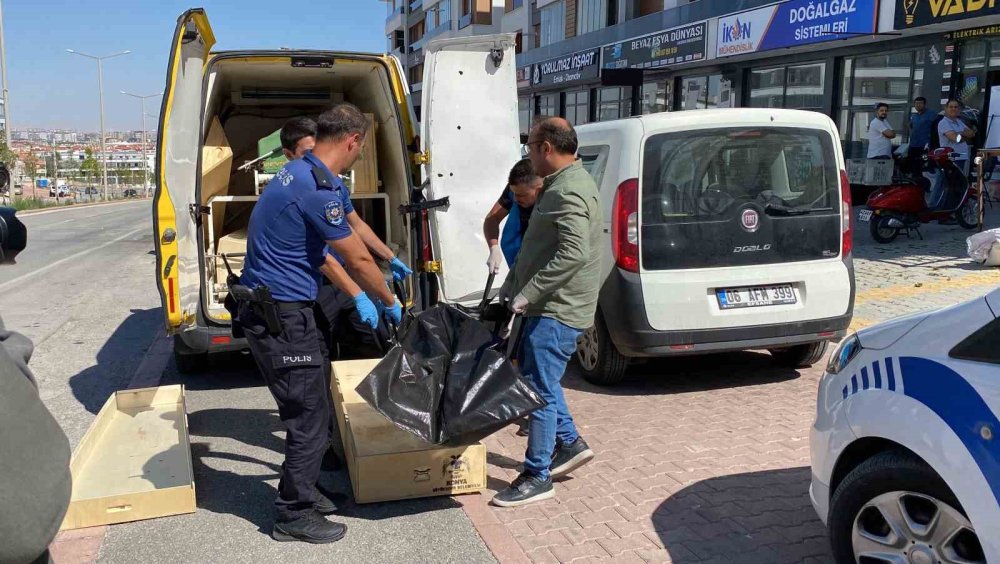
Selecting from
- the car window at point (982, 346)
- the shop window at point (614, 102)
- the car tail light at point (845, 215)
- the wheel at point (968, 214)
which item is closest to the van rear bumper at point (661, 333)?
the car tail light at point (845, 215)

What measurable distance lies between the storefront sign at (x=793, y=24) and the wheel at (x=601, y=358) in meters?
12.5

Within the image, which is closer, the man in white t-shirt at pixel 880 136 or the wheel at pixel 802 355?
the wheel at pixel 802 355

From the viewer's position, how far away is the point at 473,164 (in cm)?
557

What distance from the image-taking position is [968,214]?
1245 centimetres

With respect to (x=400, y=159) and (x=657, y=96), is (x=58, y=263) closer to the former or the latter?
(x=400, y=159)

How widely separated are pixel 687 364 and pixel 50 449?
534 cm

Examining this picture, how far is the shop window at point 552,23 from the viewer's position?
106 feet

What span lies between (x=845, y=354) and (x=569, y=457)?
1591mm

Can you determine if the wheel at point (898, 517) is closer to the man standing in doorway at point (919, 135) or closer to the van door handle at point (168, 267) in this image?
the van door handle at point (168, 267)

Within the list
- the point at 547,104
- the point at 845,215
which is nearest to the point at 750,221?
the point at 845,215

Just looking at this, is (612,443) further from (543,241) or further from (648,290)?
(543,241)

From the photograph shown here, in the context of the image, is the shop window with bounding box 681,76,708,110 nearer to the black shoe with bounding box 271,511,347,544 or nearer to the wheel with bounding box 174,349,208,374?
the wheel with bounding box 174,349,208,374

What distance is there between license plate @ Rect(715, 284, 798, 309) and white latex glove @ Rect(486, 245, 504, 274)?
1460 millimetres

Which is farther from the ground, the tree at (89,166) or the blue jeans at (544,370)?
the tree at (89,166)
